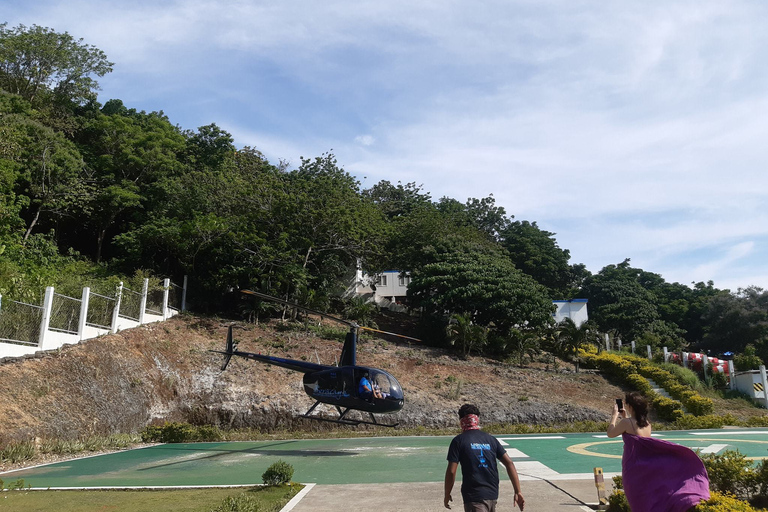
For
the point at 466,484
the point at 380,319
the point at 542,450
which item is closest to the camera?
the point at 466,484

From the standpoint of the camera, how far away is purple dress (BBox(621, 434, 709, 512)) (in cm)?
431

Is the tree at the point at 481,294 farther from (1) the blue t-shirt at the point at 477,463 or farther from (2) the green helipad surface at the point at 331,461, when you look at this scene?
(1) the blue t-shirt at the point at 477,463

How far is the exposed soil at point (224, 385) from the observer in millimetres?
16125

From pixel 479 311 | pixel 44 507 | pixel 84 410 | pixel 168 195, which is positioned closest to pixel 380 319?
pixel 479 311

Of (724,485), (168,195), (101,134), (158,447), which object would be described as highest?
(101,134)

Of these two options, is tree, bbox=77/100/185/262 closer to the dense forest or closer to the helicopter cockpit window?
the dense forest

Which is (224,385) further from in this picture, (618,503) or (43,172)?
(618,503)

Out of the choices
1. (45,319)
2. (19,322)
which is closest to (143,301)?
(45,319)

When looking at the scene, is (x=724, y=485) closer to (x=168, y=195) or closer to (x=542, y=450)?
(x=542, y=450)

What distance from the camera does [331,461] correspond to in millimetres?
13648

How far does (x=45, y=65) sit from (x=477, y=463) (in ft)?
140

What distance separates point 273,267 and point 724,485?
2555 centimetres

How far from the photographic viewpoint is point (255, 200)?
32.4 meters

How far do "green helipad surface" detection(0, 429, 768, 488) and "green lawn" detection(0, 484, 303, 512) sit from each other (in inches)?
36.7
